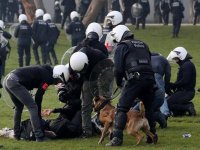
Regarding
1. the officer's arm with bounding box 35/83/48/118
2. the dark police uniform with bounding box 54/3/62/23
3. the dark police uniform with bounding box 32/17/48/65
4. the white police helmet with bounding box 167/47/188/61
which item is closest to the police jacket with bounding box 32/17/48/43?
the dark police uniform with bounding box 32/17/48/65

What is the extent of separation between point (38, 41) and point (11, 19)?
15302 mm

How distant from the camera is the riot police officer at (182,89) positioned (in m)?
17.4

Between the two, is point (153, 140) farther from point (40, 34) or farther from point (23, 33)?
point (40, 34)

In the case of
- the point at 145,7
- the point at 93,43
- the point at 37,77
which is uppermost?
the point at 93,43

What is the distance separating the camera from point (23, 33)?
94.0 feet

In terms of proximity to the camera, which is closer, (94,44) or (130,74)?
(130,74)

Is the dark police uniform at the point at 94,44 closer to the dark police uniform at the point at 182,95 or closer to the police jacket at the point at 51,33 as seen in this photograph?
the dark police uniform at the point at 182,95

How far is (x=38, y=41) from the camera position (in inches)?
1187

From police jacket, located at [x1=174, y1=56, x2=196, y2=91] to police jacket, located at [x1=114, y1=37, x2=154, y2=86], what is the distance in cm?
393

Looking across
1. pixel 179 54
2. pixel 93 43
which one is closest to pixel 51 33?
pixel 179 54

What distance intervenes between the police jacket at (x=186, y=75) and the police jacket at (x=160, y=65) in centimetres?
85

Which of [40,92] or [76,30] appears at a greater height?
[40,92]

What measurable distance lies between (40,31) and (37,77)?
617 inches

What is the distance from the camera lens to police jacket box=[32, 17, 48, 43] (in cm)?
2948
